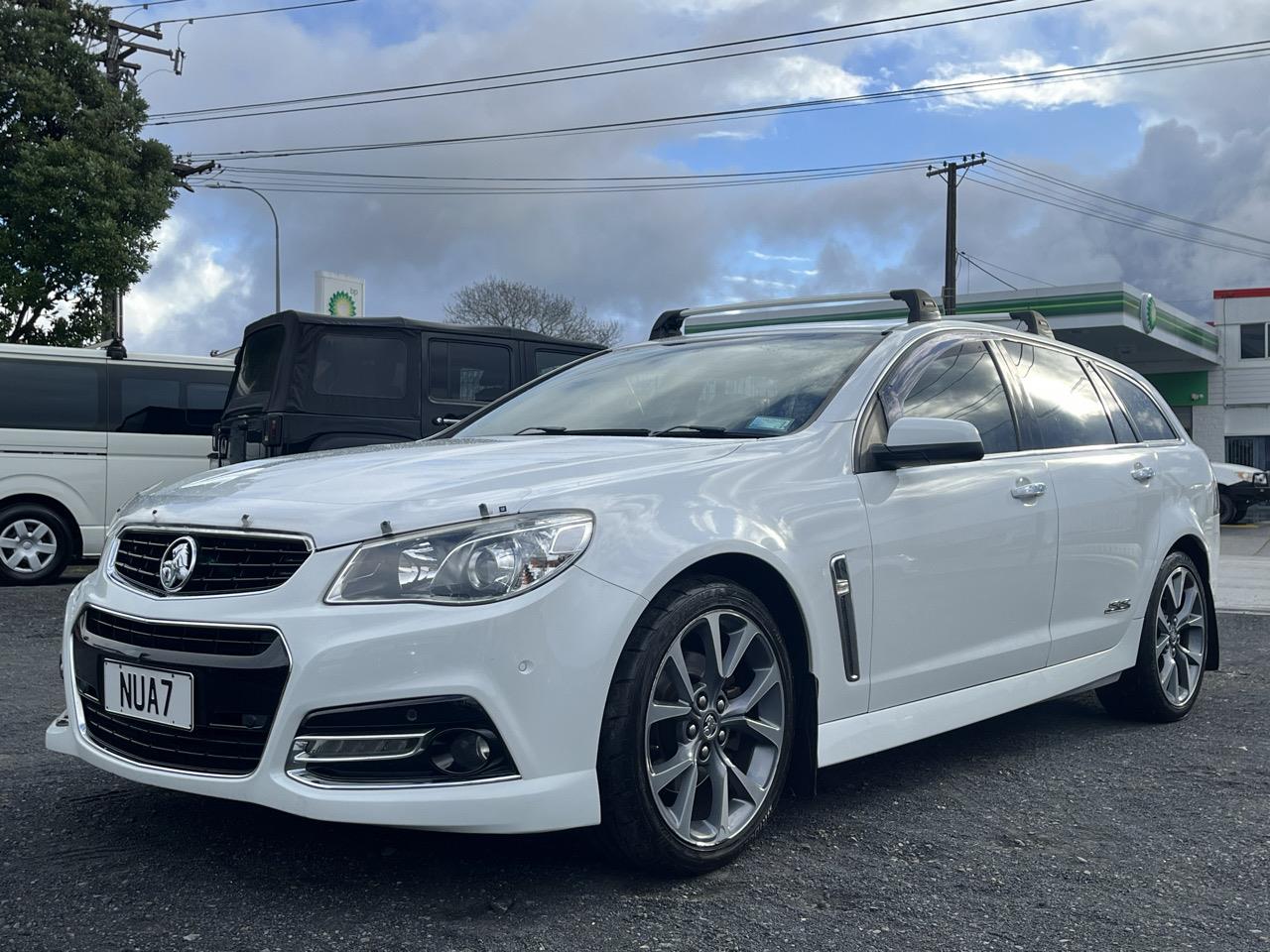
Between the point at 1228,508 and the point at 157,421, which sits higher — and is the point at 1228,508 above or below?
below

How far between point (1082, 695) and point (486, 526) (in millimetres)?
3981

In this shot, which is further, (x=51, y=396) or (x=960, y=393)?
(x=51, y=396)

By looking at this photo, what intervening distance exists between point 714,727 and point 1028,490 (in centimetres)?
170

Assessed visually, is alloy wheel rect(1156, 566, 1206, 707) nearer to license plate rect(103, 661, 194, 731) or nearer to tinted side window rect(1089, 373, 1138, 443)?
tinted side window rect(1089, 373, 1138, 443)

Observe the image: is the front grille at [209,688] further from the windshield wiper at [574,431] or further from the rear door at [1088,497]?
the rear door at [1088,497]

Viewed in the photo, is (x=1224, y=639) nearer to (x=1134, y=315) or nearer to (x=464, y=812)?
(x=464, y=812)

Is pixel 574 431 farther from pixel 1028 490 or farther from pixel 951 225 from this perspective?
pixel 951 225

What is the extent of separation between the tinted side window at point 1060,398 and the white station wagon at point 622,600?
0.13 m

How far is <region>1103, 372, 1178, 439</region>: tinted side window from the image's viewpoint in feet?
17.8

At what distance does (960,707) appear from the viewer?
13.2 ft

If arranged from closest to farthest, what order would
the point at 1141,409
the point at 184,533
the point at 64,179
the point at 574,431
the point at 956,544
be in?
the point at 184,533 < the point at 956,544 < the point at 574,431 < the point at 1141,409 < the point at 64,179

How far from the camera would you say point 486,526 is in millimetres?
2902

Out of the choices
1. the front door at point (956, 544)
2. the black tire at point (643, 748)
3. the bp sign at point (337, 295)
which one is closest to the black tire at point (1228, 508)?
the bp sign at point (337, 295)

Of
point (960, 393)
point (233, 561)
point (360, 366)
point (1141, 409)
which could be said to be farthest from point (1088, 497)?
point (360, 366)
